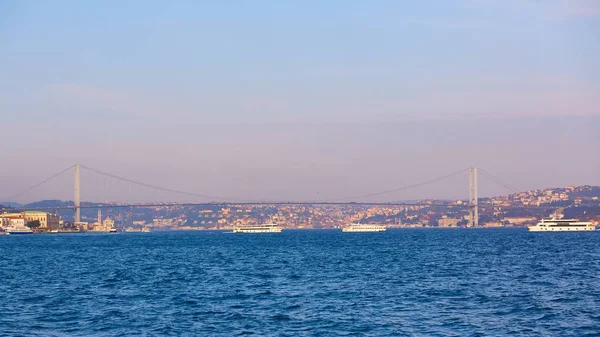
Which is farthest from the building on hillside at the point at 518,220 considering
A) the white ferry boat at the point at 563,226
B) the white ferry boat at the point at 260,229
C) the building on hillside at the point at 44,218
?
the building on hillside at the point at 44,218

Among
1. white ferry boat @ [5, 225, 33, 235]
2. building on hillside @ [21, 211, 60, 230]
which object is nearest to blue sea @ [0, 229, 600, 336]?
white ferry boat @ [5, 225, 33, 235]

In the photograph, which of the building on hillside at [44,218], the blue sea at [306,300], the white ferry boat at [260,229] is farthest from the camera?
the building on hillside at [44,218]

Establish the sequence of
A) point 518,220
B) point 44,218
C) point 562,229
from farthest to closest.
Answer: point 518,220
point 44,218
point 562,229

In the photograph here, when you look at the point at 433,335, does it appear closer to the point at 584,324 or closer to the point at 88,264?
the point at 584,324

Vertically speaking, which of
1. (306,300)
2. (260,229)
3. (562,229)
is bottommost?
(260,229)

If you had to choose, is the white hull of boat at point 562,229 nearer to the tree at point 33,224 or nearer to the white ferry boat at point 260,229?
the white ferry boat at point 260,229

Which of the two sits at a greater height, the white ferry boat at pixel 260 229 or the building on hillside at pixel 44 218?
the building on hillside at pixel 44 218

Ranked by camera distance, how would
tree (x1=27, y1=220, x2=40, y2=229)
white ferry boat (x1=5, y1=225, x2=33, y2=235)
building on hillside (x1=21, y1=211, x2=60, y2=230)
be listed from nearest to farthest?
white ferry boat (x1=5, y1=225, x2=33, y2=235) → tree (x1=27, y1=220, x2=40, y2=229) → building on hillside (x1=21, y1=211, x2=60, y2=230)

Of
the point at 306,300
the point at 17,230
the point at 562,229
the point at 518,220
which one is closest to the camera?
the point at 306,300

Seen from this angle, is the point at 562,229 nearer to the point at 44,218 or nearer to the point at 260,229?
the point at 260,229

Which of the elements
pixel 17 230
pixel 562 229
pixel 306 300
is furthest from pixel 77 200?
pixel 306 300

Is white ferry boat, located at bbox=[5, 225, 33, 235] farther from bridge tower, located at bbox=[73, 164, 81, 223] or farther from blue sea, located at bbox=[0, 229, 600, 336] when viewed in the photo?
blue sea, located at bbox=[0, 229, 600, 336]
